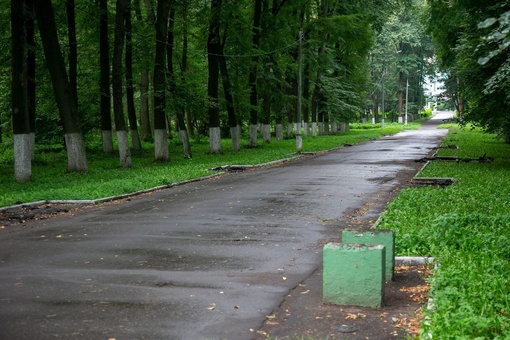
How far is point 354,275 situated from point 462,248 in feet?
8.68

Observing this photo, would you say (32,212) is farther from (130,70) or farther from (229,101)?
(229,101)

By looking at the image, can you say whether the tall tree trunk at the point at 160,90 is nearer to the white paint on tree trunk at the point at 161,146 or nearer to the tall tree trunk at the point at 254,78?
the white paint on tree trunk at the point at 161,146

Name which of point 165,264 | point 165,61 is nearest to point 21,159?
point 165,61

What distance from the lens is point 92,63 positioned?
113ft

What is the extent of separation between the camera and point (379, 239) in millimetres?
7320

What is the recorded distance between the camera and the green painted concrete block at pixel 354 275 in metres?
6.05

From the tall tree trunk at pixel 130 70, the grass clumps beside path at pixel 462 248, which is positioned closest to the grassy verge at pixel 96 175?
the tall tree trunk at pixel 130 70

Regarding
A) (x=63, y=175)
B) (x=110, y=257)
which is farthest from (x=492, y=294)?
(x=63, y=175)

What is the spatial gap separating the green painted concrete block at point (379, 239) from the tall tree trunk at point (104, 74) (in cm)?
2260

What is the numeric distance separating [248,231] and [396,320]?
496 centimetres

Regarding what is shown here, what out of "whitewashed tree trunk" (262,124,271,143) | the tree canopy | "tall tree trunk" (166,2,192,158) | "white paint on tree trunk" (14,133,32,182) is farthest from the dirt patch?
"whitewashed tree trunk" (262,124,271,143)

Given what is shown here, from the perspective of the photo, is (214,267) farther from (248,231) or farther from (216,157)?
(216,157)

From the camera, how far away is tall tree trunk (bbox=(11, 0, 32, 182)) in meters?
18.7

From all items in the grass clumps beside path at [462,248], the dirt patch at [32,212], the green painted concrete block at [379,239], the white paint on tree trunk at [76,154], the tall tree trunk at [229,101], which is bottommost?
the dirt patch at [32,212]
